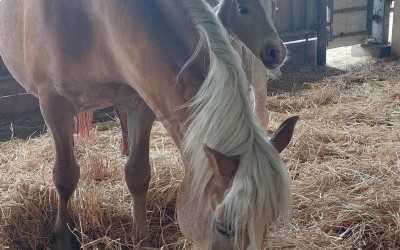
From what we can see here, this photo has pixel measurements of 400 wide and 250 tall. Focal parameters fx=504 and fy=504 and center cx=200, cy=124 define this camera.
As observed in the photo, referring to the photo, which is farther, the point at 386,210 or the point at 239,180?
the point at 386,210

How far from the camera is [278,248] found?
1.80 metres

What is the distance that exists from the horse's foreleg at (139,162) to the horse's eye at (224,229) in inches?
36.6

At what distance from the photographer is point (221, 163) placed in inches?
42.1

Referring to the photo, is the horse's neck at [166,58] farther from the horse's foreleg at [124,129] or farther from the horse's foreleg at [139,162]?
the horse's foreleg at [124,129]

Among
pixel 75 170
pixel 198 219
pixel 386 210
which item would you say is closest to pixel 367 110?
pixel 386 210

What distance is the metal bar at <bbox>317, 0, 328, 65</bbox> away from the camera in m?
5.79

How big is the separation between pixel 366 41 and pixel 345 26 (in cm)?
35

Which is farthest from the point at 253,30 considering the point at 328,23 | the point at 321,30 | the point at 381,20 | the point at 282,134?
the point at 381,20

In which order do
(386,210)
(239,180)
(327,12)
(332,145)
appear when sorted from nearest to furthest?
(239,180) < (386,210) < (332,145) < (327,12)

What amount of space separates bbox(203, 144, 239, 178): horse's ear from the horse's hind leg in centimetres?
97

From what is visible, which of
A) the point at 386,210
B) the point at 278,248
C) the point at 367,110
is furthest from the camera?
the point at 367,110

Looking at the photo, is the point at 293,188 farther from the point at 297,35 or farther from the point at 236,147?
the point at 297,35

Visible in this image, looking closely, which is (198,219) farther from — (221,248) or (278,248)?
(278,248)

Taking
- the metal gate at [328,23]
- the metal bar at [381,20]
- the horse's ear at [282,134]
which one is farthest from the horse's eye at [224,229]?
the metal bar at [381,20]
